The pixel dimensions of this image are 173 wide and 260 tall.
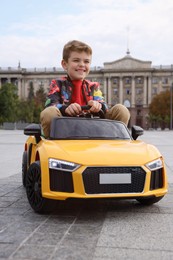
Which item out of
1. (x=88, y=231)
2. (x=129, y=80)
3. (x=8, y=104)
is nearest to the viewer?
(x=88, y=231)

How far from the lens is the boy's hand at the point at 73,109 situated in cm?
579

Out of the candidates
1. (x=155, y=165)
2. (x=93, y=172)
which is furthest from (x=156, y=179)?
(x=93, y=172)

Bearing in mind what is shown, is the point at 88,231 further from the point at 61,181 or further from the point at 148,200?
the point at 148,200

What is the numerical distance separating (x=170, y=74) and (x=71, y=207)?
4639 inches

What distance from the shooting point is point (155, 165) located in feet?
16.1

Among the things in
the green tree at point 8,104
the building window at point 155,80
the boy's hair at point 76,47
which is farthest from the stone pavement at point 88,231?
the building window at point 155,80

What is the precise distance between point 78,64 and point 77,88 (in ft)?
1.22

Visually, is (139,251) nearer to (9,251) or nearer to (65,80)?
(9,251)

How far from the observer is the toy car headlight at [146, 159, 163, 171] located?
4805mm

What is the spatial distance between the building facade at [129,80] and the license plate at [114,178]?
374 feet

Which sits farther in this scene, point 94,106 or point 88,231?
point 94,106

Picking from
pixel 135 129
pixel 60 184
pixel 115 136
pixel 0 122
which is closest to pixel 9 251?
pixel 60 184

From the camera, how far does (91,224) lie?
4.42 meters

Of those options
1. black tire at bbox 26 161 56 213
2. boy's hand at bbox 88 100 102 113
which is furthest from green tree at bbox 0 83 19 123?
black tire at bbox 26 161 56 213
